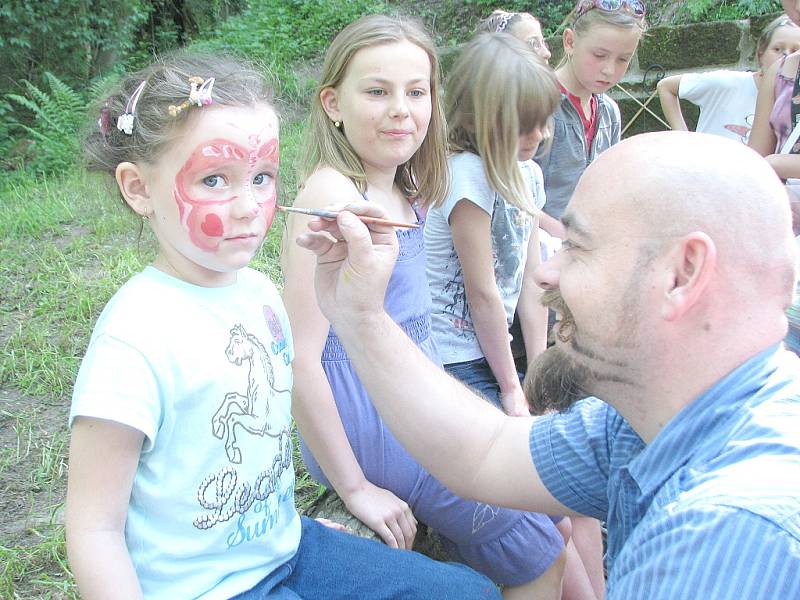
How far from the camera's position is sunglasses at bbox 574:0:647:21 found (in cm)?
330

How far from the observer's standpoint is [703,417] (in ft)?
3.74

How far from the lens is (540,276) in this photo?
1403 millimetres

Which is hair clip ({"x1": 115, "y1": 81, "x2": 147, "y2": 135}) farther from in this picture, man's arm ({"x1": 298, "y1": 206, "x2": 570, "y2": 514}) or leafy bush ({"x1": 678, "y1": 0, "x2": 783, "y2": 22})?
leafy bush ({"x1": 678, "y1": 0, "x2": 783, "y2": 22})

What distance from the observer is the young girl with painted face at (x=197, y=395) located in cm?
119

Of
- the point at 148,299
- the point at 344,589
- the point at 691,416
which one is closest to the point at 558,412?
the point at 691,416

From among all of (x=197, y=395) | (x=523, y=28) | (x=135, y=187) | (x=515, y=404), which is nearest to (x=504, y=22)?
(x=523, y=28)

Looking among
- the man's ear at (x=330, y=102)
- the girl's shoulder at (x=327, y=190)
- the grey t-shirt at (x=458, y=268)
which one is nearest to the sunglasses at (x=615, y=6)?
the grey t-shirt at (x=458, y=268)

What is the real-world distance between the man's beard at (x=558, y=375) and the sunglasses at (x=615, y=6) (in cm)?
221

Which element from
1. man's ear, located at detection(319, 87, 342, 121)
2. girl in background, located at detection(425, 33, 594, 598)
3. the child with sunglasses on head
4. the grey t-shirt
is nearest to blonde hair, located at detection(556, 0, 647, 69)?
girl in background, located at detection(425, 33, 594, 598)

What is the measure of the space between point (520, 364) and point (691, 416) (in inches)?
66.3

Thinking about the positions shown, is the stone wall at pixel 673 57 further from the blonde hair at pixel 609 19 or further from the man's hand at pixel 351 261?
the man's hand at pixel 351 261

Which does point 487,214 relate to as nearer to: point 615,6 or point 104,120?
point 104,120

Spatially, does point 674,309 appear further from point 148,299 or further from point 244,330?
point 148,299

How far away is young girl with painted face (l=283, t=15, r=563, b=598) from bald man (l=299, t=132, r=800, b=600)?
230 mm
